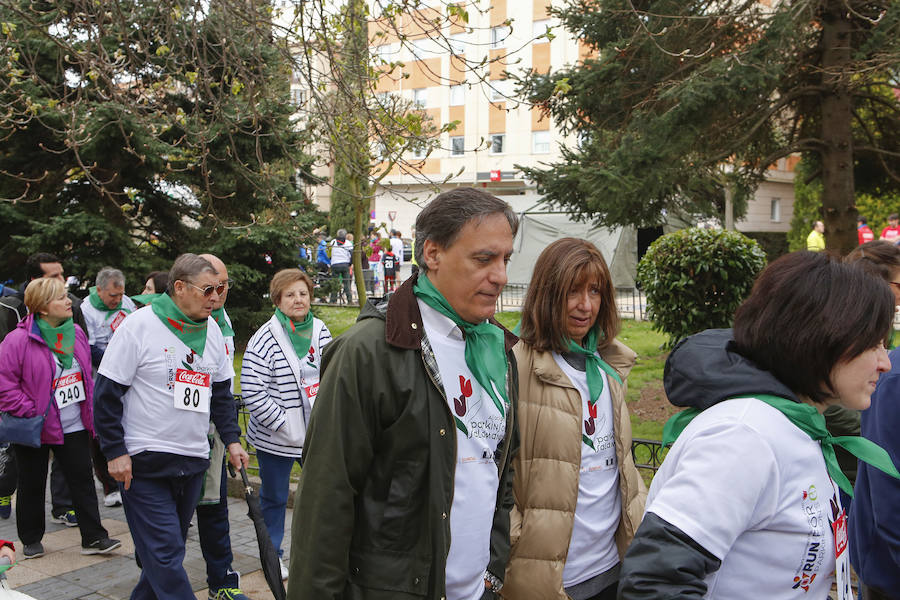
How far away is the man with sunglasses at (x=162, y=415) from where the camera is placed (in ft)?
13.5

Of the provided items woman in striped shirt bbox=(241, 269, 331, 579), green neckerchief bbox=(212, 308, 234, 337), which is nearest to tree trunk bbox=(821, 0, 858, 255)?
woman in striped shirt bbox=(241, 269, 331, 579)

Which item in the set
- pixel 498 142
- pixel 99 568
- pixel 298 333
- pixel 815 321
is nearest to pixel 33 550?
pixel 99 568

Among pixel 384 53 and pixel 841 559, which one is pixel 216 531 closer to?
pixel 841 559

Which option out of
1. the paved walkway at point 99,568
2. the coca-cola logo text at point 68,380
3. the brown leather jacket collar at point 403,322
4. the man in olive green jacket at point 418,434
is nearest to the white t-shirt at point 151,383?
the paved walkway at point 99,568

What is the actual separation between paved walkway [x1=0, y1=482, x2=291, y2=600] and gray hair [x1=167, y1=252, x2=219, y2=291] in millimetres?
2154

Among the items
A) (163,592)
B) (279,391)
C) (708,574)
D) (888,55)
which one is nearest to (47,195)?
(279,391)

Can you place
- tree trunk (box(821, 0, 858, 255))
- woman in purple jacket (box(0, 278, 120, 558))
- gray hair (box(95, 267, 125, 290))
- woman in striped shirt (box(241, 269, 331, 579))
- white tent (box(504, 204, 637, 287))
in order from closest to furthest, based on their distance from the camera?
woman in striped shirt (box(241, 269, 331, 579))
woman in purple jacket (box(0, 278, 120, 558))
gray hair (box(95, 267, 125, 290))
tree trunk (box(821, 0, 858, 255))
white tent (box(504, 204, 637, 287))

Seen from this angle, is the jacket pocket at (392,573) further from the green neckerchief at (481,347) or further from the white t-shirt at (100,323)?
the white t-shirt at (100,323)

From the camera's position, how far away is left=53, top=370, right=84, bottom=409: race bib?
588 centimetres

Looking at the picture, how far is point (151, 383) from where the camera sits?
428 cm

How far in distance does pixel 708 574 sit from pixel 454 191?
1.33 m

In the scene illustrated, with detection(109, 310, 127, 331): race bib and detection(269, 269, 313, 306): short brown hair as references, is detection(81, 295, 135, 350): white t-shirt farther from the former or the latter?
detection(269, 269, 313, 306): short brown hair

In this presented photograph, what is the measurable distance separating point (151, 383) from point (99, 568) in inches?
85.0

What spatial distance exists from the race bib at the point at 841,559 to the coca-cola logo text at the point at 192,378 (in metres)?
3.51
